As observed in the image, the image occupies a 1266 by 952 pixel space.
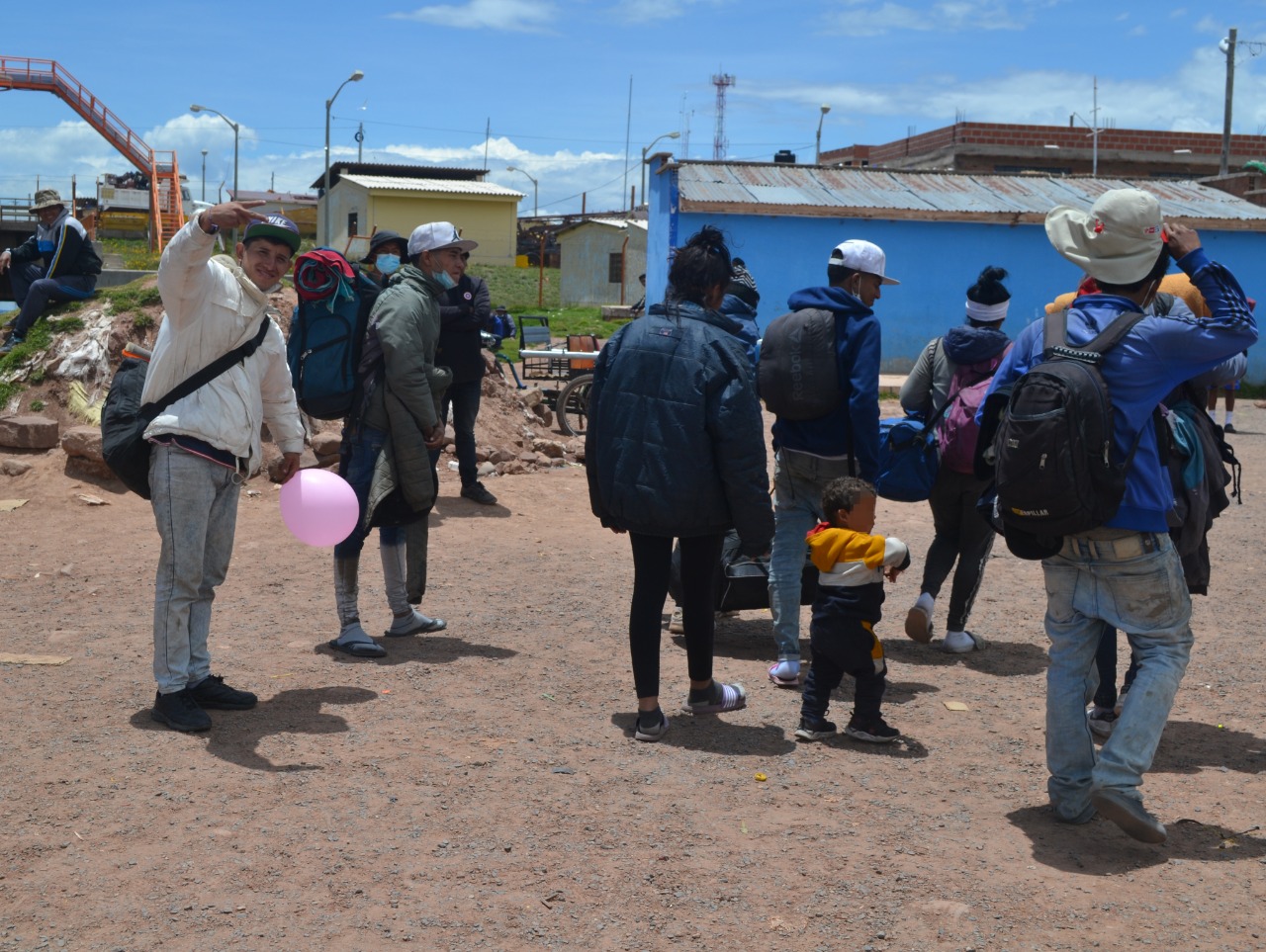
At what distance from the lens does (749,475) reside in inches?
179

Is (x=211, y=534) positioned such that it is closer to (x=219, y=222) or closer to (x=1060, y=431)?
(x=219, y=222)

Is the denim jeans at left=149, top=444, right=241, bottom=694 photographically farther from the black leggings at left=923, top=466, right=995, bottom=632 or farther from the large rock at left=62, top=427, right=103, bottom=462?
the large rock at left=62, top=427, right=103, bottom=462

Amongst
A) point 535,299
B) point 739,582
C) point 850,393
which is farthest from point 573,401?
point 535,299

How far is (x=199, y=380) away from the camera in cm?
465

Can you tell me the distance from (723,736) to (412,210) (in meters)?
49.0

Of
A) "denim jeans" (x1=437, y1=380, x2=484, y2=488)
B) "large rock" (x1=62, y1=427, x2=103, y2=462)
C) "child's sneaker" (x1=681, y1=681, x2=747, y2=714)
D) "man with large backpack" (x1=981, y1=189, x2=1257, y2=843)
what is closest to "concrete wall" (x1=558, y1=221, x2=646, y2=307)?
"denim jeans" (x1=437, y1=380, x2=484, y2=488)

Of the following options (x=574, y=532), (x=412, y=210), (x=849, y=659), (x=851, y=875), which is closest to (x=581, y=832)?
(x=851, y=875)

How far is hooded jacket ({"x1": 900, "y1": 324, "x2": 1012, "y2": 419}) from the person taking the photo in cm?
588

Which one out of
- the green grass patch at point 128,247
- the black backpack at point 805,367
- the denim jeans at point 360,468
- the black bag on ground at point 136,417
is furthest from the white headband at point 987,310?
the green grass patch at point 128,247

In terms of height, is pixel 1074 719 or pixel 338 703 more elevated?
pixel 1074 719

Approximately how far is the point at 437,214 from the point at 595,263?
9.63 m

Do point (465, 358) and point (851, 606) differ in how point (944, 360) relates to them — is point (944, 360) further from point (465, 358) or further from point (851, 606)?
point (465, 358)

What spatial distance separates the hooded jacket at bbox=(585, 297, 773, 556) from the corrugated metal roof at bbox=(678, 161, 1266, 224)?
17.5 meters

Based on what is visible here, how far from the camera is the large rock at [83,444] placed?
31.1 feet
